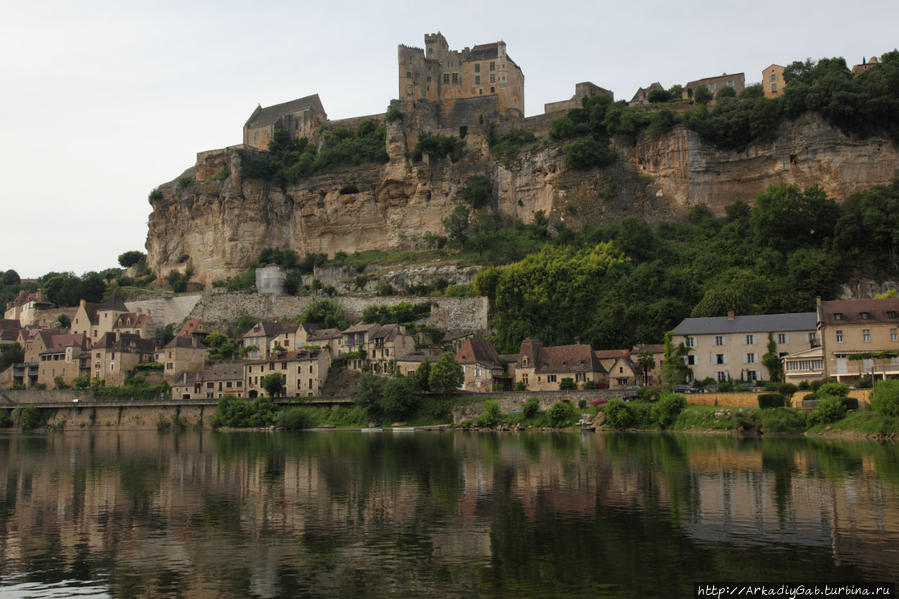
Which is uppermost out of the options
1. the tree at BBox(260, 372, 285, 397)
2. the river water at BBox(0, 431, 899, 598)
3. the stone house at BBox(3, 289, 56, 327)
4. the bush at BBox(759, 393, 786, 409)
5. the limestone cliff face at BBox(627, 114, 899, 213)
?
the limestone cliff face at BBox(627, 114, 899, 213)

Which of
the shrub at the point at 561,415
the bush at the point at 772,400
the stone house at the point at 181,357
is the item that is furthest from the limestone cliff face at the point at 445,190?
the bush at the point at 772,400

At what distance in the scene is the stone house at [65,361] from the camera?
7606cm

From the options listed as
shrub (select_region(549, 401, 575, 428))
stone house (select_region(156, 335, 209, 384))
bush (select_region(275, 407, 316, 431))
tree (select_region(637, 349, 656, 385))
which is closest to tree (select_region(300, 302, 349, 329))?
stone house (select_region(156, 335, 209, 384))

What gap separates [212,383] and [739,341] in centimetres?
4072

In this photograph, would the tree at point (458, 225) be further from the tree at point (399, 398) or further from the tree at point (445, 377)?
the tree at point (399, 398)

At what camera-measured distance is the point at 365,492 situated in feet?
85.5

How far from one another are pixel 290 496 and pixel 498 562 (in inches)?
426

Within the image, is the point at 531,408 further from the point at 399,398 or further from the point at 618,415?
the point at 399,398

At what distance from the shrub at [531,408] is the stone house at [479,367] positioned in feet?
17.5

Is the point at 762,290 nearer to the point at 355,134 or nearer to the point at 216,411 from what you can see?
the point at 216,411

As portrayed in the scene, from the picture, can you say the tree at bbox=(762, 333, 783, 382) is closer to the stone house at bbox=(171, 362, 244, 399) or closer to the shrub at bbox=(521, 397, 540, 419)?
the shrub at bbox=(521, 397, 540, 419)

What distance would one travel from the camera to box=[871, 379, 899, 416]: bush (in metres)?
37.1

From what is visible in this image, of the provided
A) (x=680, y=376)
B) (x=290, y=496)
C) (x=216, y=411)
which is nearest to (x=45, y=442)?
(x=216, y=411)

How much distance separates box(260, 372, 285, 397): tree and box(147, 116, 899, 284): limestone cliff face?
26.2 metres
